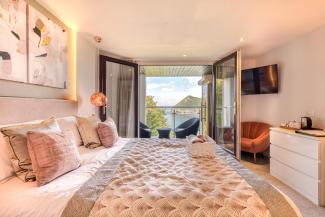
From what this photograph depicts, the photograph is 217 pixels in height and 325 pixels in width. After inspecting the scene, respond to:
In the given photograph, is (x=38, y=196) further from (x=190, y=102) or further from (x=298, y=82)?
(x=190, y=102)

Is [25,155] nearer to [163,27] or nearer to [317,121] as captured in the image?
[163,27]

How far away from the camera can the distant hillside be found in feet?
26.1

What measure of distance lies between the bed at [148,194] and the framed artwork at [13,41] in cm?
95

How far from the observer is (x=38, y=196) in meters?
1.24

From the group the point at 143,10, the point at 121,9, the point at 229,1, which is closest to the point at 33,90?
the point at 121,9

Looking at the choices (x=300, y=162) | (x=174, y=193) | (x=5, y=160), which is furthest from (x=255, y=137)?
(x=5, y=160)

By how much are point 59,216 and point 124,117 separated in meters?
3.97

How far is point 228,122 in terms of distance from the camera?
4781mm

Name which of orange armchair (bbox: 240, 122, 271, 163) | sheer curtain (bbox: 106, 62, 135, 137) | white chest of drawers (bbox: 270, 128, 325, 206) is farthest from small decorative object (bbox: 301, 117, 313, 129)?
sheer curtain (bbox: 106, 62, 135, 137)

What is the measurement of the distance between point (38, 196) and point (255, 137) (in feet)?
14.7

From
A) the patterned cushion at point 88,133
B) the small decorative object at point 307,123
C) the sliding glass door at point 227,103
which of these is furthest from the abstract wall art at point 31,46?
the small decorative object at point 307,123

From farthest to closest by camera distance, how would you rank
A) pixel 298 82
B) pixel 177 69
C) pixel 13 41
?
1. pixel 177 69
2. pixel 298 82
3. pixel 13 41

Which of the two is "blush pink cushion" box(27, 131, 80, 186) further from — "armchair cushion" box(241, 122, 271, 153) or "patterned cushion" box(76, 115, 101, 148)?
"armchair cushion" box(241, 122, 271, 153)

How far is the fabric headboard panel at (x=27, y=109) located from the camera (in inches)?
69.7
